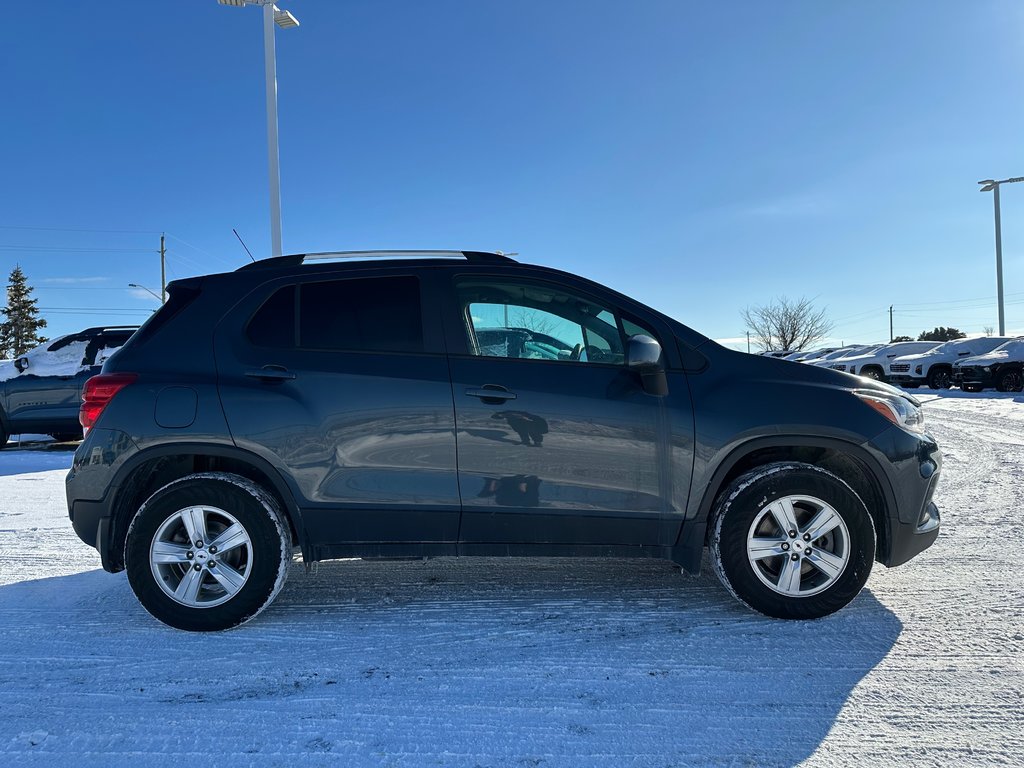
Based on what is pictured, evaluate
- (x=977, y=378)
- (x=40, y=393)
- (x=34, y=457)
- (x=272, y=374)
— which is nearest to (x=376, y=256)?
(x=272, y=374)

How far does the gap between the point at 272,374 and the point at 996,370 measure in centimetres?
2061

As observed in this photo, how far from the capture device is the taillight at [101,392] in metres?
3.14

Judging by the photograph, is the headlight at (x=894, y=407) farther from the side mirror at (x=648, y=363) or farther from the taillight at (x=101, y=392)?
the taillight at (x=101, y=392)

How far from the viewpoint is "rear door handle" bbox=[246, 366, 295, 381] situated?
3.16m

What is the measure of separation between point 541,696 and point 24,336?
70.6 meters

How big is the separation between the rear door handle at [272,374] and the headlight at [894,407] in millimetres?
2813

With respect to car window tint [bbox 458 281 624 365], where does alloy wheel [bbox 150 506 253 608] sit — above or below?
below

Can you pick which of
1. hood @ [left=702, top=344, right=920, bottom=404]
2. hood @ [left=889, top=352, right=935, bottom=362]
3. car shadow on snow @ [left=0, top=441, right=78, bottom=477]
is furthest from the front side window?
hood @ [left=889, top=352, right=935, bottom=362]

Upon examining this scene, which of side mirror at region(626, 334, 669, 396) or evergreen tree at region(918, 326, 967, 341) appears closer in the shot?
side mirror at region(626, 334, 669, 396)

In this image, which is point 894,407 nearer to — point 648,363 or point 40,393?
point 648,363

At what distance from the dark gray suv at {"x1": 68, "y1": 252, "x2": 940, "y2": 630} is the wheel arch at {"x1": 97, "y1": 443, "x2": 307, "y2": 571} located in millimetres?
10

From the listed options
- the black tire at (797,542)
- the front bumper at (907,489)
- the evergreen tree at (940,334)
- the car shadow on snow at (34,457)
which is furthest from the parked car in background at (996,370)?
the evergreen tree at (940,334)

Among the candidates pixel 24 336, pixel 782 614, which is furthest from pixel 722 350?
pixel 24 336

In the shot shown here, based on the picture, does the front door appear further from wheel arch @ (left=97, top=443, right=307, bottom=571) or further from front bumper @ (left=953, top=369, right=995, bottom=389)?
front bumper @ (left=953, top=369, right=995, bottom=389)
